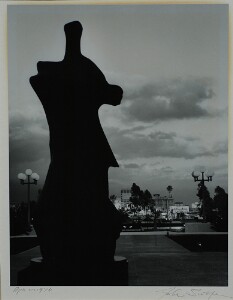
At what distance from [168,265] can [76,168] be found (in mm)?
3225

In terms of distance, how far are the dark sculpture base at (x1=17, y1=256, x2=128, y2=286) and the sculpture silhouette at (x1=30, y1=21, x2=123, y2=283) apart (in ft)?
0.12

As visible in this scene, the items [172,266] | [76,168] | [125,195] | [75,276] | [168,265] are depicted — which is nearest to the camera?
[75,276]

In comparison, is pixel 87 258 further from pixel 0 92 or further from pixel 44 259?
pixel 0 92

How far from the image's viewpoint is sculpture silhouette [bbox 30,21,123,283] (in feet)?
21.3

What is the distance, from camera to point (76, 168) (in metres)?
6.65

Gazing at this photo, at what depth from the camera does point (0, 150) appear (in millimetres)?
6684

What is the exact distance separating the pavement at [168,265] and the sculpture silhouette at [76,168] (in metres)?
0.78

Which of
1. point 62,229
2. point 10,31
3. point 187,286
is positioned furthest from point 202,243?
point 10,31

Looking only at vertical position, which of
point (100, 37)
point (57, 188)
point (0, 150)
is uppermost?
point (100, 37)

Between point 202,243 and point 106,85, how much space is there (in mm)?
7118
